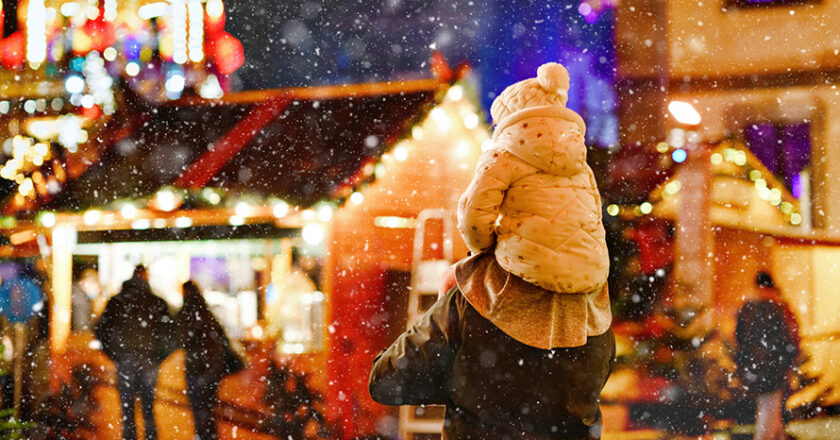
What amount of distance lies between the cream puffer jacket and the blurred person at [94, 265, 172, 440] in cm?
341

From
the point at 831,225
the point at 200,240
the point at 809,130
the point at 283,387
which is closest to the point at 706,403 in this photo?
the point at 831,225

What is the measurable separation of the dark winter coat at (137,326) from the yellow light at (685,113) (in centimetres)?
370

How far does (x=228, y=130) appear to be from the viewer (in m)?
4.54

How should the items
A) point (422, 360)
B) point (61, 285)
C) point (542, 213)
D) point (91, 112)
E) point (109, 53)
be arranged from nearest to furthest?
point (542, 213)
point (422, 360)
point (91, 112)
point (109, 53)
point (61, 285)

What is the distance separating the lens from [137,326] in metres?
4.73

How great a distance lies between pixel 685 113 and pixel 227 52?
3233 millimetres

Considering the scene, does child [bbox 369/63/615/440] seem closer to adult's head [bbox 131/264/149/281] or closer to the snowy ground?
the snowy ground

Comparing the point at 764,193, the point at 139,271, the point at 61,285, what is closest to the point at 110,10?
the point at 139,271

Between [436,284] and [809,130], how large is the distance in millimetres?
2569

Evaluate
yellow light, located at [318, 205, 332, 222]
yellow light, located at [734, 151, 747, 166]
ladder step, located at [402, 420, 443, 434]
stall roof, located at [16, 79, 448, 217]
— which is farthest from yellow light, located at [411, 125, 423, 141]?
yellow light, located at [734, 151, 747, 166]

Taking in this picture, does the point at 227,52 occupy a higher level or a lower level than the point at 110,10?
lower

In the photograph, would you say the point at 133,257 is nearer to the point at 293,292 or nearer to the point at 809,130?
the point at 293,292

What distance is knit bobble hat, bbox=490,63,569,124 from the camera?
210 cm

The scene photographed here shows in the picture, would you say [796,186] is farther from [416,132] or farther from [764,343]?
[416,132]
